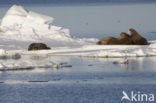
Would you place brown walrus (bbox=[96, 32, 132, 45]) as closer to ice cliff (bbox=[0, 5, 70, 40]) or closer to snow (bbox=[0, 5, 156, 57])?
snow (bbox=[0, 5, 156, 57])

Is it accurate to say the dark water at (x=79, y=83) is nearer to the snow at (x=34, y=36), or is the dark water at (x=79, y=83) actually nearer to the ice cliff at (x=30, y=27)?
the snow at (x=34, y=36)

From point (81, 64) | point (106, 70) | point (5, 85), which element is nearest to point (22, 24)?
point (81, 64)

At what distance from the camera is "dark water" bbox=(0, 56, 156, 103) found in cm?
2694

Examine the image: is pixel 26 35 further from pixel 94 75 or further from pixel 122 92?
pixel 122 92

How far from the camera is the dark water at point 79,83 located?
26938mm

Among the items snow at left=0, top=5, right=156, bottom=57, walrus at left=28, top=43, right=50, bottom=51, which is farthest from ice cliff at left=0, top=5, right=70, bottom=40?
walrus at left=28, top=43, right=50, bottom=51

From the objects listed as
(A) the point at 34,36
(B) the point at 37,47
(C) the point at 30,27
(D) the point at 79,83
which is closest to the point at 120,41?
(B) the point at 37,47

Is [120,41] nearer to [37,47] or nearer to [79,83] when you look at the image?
[37,47]

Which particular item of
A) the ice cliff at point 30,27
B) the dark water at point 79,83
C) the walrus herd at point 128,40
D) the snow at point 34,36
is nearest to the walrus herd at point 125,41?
the walrus herd at point 128,40

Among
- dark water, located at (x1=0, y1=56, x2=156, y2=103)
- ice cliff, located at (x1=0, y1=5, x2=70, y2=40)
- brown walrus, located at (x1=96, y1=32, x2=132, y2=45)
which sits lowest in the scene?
dark water, located at (x1=0, y1=56, x2=156, y2=103)

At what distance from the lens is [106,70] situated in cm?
3753

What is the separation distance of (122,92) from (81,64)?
1411 centimetres

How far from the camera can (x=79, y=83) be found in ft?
103

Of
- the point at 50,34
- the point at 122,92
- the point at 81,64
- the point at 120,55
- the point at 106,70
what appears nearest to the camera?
the point at 122,92
